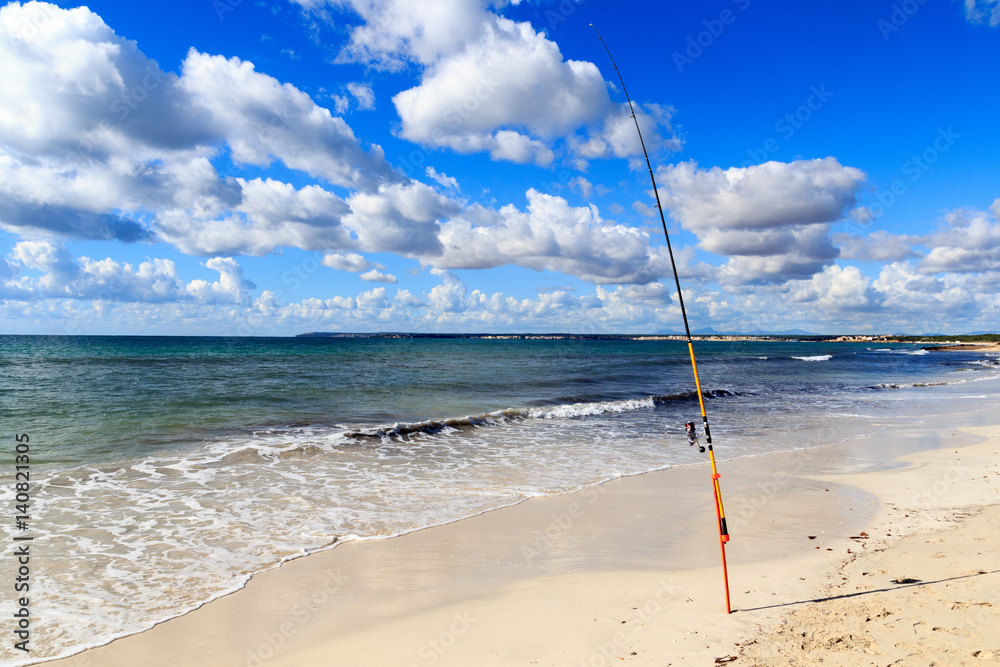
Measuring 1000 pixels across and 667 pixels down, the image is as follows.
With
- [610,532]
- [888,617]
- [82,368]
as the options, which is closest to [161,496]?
[610,532]

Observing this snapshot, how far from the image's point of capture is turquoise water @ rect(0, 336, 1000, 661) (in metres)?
5.63

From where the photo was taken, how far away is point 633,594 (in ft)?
15.8

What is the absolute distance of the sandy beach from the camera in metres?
3.87

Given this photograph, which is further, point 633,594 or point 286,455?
point 286,455

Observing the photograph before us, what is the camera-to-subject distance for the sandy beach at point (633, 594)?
12.7ft

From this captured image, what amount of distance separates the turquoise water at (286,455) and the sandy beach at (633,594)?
732 mm

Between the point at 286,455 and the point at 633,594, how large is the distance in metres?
8.55

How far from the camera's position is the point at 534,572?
5406 mm

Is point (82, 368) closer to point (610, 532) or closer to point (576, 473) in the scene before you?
point (576, 473)

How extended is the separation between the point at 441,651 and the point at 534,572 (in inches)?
63.8

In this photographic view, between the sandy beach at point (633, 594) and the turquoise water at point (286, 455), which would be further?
the turquoise water at point (286, 455)

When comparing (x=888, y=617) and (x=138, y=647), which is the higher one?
(x=888, y=617)

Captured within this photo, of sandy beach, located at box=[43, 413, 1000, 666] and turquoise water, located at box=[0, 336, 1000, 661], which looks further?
turquoise water, located at box=[0, 336, 1000, 661]

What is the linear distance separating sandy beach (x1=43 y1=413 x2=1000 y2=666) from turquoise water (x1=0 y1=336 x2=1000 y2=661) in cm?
73
